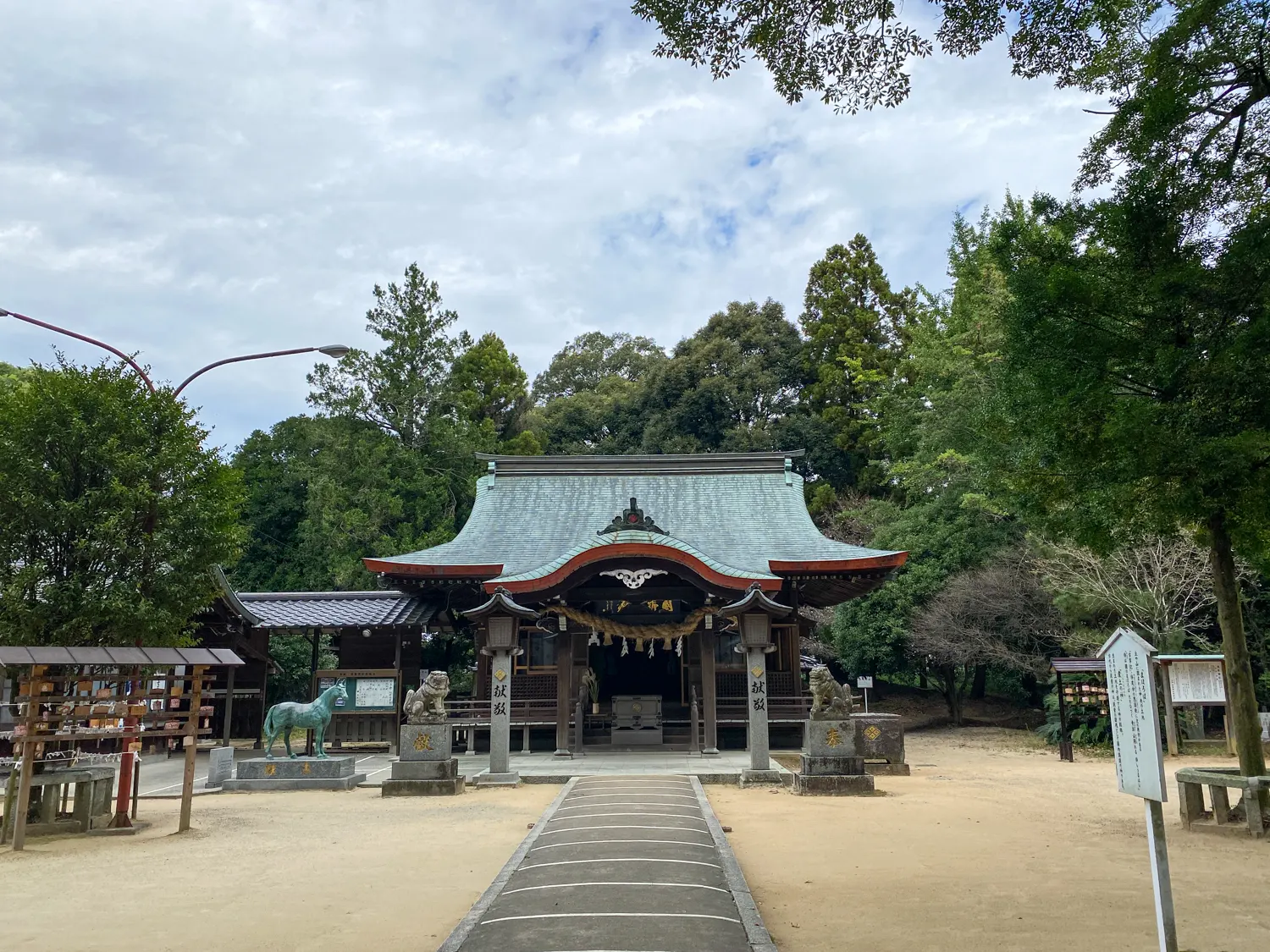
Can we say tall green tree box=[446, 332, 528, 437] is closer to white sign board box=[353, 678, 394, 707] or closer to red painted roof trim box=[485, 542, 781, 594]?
white sign board box=[353, 678, 394, 707]

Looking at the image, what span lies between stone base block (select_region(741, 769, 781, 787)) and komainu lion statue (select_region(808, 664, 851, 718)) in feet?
4.43

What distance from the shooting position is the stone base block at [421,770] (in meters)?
11.2

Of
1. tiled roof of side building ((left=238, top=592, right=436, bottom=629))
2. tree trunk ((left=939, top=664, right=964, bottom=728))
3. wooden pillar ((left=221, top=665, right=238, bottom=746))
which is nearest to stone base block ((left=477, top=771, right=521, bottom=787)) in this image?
tiled roof of side building ((left=238, top=592, right=436, bottom=629))

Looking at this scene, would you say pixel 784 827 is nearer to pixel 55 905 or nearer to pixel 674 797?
pixel 674 797

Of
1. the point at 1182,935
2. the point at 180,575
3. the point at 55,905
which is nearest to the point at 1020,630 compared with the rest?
the point at 1182,935

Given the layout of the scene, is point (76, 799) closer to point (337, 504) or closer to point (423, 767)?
point (423, 767)

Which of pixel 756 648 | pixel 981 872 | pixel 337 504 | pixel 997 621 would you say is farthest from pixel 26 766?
pixel 337 504

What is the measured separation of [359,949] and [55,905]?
2.54 meters

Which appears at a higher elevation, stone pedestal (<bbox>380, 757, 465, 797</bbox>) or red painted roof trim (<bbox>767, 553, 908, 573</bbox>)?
red painted roof trim (<bbox>767, 553, 908, 573</bbox>)

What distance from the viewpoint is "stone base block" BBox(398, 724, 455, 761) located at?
37.0 ft

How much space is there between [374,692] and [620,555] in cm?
574

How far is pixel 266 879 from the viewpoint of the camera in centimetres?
623

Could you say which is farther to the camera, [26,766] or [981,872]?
[26,766]

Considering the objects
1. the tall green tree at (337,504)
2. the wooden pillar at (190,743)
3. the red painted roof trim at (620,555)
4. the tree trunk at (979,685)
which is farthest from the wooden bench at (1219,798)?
the tall green tree at (337,504)
